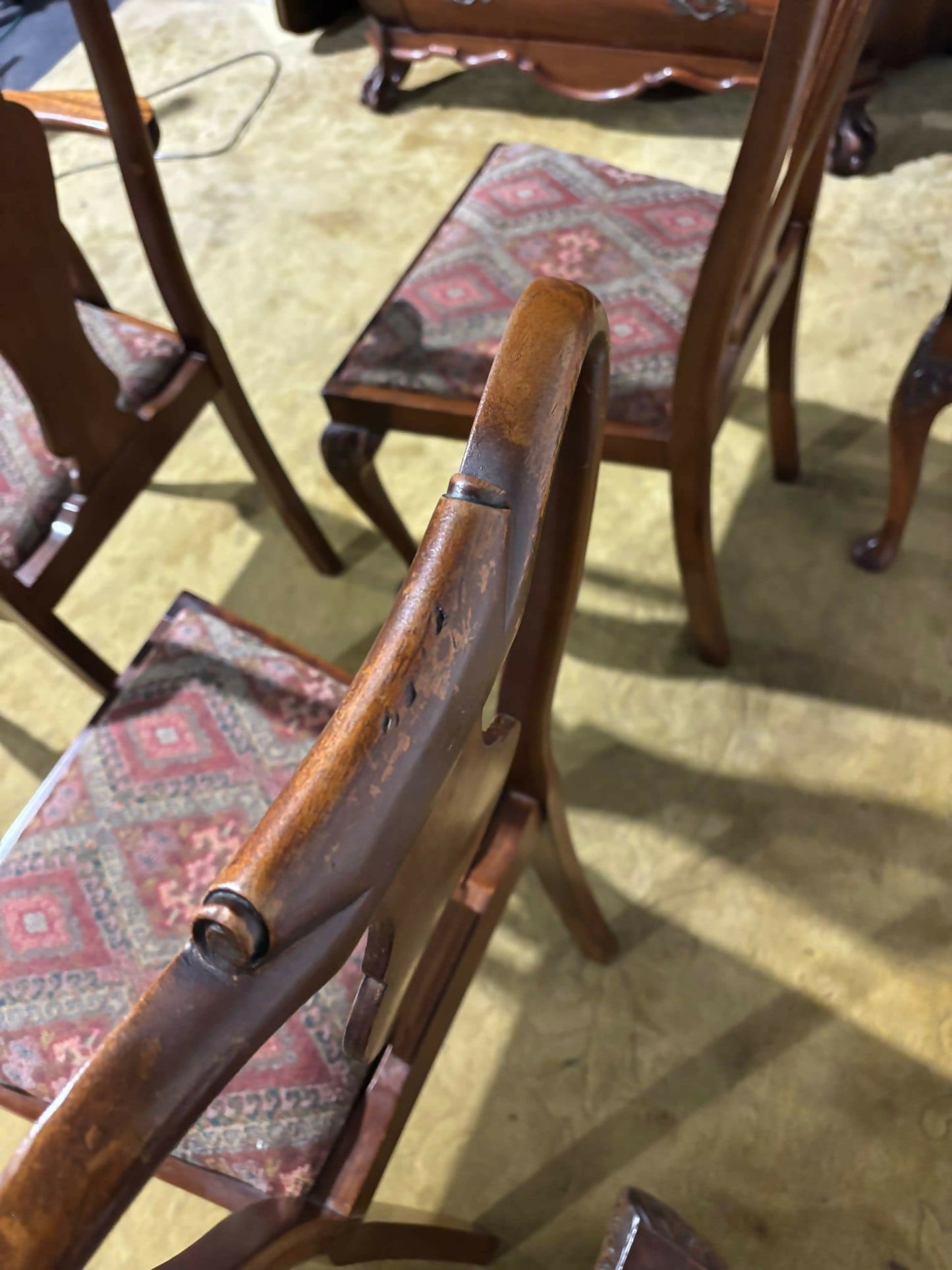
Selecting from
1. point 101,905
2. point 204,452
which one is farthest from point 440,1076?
point 204,452

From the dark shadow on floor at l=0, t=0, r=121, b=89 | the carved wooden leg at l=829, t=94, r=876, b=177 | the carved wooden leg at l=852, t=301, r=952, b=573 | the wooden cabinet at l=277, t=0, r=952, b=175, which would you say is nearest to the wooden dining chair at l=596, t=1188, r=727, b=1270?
the carved wooden leg at l=852, t=301, r=952, b=573

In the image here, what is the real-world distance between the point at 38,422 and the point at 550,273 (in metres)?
0.61

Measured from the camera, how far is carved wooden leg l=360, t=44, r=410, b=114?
7.34ft

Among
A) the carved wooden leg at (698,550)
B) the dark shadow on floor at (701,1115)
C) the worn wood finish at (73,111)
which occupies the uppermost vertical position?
the worn wood finish at (73,111)

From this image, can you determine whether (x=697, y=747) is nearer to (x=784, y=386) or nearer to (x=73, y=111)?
(x=784, y=386)

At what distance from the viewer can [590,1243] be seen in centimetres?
99

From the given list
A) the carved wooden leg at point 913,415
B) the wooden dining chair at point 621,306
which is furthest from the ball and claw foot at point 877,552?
the wooden dining chair at point 621,306

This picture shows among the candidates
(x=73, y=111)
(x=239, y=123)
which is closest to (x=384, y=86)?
(x=239, y=123)

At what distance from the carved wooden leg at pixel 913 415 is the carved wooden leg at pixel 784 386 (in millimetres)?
189

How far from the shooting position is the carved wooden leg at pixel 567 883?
2.80ft

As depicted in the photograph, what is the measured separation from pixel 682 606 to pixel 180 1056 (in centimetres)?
122

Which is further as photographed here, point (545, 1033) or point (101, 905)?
point (545, 1033)

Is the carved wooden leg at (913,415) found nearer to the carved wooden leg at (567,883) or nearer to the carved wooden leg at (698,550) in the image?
the carved wooden leg at (698,550)

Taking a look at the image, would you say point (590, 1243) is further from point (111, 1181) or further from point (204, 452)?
point (204, 452)
